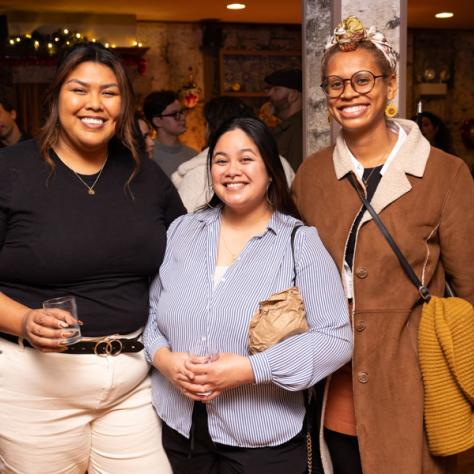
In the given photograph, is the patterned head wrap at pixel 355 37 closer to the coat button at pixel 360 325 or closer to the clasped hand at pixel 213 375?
the coat button at pixel 360 325

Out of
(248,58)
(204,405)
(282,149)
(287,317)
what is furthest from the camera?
(248,58)

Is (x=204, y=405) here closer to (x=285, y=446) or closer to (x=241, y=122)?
(x=285, y=446)

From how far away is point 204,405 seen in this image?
192 cm

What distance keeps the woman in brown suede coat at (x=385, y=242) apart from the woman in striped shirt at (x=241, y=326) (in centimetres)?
13

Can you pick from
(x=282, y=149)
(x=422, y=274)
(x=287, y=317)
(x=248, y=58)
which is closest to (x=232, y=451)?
(x=287, y=317)

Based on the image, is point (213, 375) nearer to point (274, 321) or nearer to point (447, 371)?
point (274, 321)

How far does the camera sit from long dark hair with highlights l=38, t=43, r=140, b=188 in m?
1.95

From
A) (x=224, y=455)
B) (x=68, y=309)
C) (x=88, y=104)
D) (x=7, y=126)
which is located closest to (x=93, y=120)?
(x=88, y=104)

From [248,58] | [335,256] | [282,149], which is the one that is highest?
[248,58]

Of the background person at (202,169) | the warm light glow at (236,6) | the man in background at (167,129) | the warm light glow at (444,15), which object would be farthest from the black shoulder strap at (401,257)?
the warm light glow at (444,15)

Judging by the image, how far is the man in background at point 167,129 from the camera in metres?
4.91

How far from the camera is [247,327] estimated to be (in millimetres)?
1824

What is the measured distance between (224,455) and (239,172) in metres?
0.81

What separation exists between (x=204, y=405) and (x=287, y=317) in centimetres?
37
